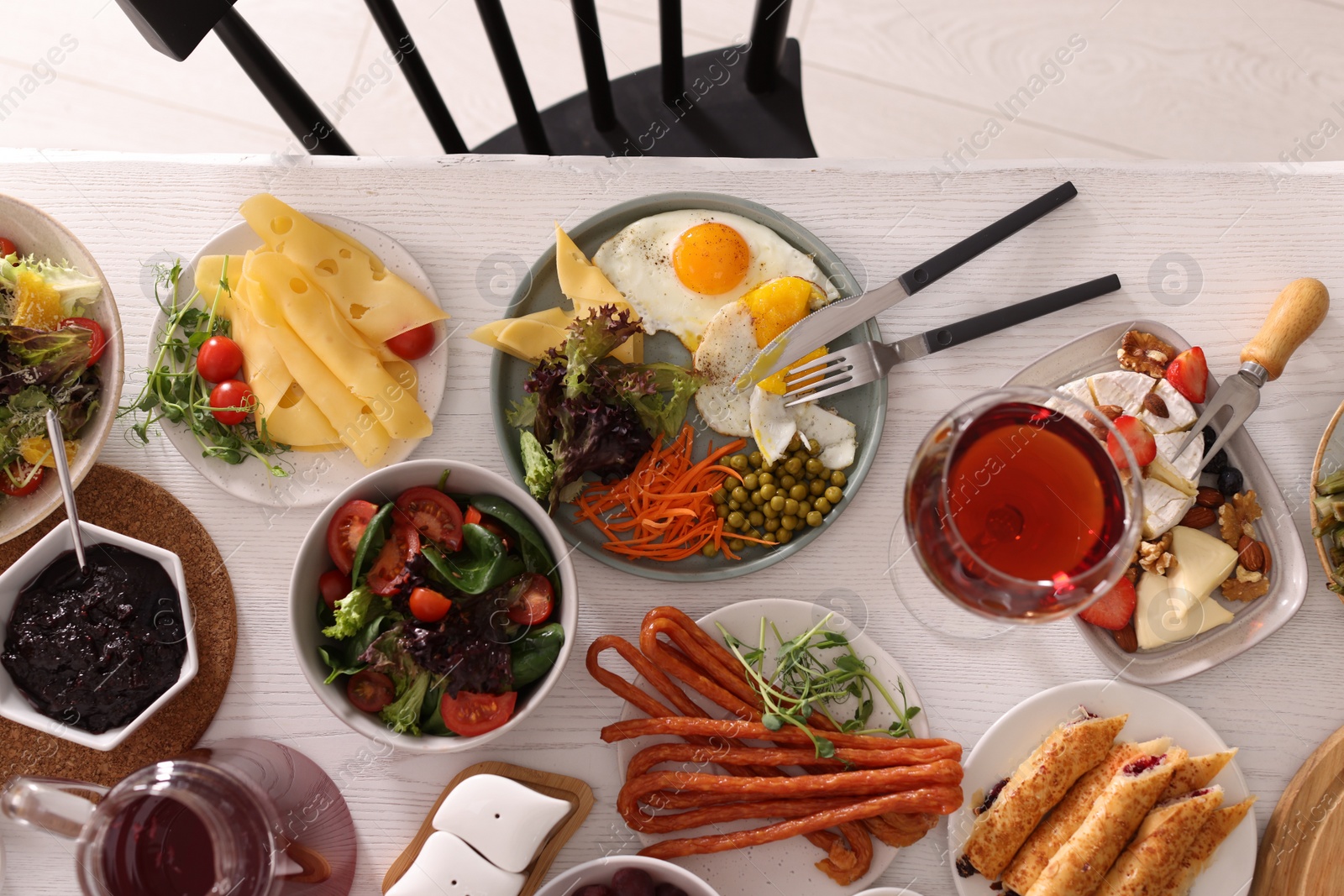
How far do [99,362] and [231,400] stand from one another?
0.33 m

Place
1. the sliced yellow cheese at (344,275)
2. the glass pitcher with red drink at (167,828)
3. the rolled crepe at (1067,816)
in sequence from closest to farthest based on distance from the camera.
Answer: the glass pitcher with red drink at (167,828), the rolled crepe at (1067,816), the sliced yellow cheese at (344,275)

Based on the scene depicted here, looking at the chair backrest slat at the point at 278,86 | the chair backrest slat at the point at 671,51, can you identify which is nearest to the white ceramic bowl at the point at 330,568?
the chair backrest slat at the point at 278,86

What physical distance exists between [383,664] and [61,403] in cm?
105

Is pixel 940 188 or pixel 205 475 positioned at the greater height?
pixel 205 475

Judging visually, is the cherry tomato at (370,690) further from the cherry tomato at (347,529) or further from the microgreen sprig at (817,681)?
the microgreen sprig at (817,681)

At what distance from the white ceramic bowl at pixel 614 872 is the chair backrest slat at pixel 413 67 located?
7.21ft

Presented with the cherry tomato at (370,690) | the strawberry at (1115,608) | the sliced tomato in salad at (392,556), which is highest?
the sliced tomato in salad at (392,556)

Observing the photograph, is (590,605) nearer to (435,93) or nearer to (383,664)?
(383,664)

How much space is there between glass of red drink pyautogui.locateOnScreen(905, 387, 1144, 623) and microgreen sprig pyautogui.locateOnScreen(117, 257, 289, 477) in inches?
66.6

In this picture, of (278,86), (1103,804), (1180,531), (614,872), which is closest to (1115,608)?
(1180,531)

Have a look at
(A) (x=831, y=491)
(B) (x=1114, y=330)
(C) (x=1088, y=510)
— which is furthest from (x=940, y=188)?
(C) (x=1088, y=510)

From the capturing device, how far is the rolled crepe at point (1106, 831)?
2.21 meters

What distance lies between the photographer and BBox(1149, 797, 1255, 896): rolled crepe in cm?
219

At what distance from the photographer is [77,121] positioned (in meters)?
4.24
